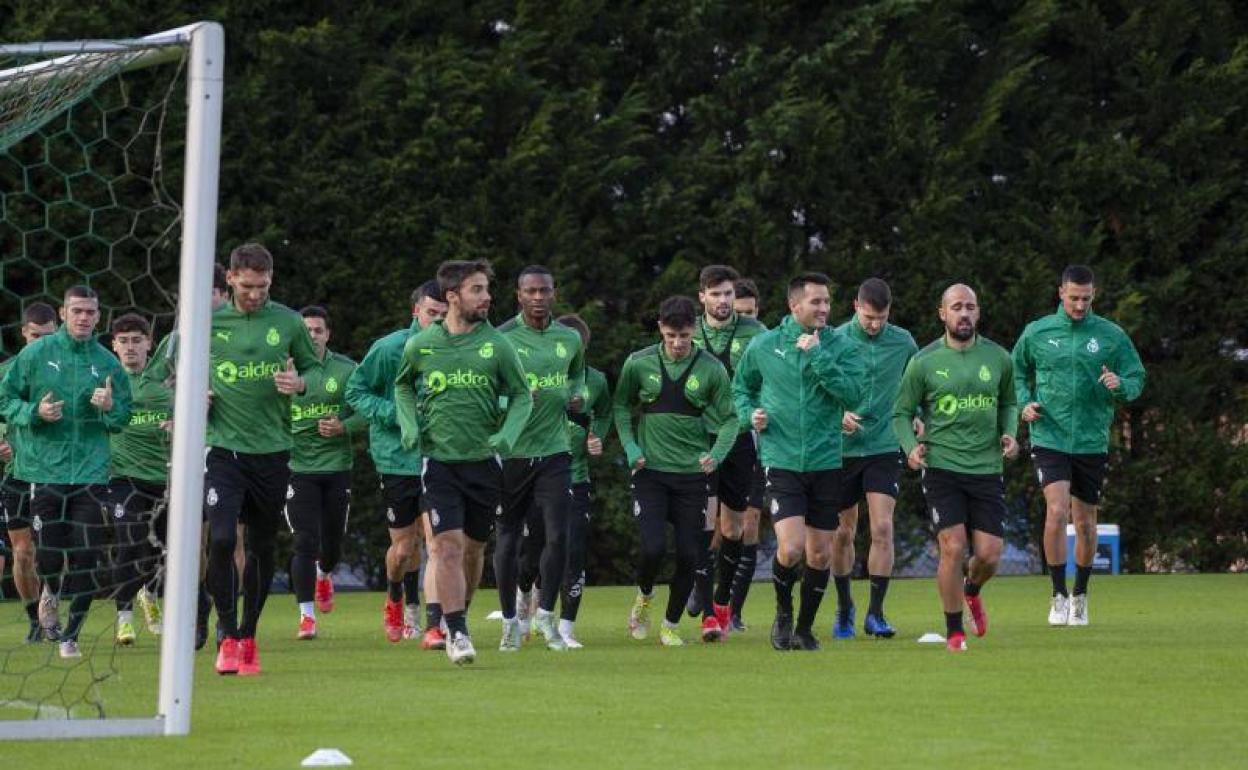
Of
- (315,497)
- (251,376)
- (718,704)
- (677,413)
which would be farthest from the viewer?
(315,497)

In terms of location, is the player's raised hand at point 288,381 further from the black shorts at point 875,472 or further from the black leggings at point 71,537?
the black shorts at point 875,472

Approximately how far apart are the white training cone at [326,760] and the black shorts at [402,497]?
23.2 feet

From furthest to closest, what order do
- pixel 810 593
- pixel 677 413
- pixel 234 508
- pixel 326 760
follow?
pixel 677 413 → pixel 810 593 → pixel 234 508 → pixel 326 760

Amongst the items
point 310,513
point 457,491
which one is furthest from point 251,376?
point 310,513

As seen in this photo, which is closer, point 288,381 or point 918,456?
point 288,381

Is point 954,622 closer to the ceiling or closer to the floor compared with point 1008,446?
closer to the floor

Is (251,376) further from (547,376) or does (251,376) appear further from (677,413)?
(677,413)

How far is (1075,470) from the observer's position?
16.5 m

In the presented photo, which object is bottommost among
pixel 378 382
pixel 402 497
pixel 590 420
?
pixel 402 497

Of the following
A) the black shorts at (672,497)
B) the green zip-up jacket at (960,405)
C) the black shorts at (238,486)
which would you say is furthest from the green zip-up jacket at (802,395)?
the black shorts at (238,486)

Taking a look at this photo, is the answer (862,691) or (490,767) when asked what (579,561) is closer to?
(862,691)

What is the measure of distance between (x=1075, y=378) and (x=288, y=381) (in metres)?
6.27

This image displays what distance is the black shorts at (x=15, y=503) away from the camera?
49.2 feet

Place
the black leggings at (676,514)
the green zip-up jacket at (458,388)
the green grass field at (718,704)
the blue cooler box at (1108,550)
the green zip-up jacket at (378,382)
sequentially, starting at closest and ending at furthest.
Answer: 1. the green grass field at (718,704)
2. the green zip-up jacket at (458,388)
3. the green zip-up jacket at (378,382)
4. the black leggings at (676,514)
5. the blue cooler box at (1108,550)
